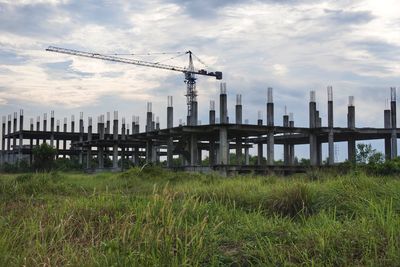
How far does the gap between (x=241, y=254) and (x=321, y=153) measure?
4148cm

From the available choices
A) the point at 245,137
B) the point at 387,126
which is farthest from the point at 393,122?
the point at 245,137

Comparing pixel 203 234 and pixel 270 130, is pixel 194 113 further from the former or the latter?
pixel 203 234

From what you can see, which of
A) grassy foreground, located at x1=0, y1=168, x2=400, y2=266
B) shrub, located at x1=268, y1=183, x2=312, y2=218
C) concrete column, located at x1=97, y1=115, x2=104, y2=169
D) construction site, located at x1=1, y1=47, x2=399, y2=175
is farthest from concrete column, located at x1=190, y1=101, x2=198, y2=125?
grassy foreground, located at x1=0, y1=168, x2=400, y2=266

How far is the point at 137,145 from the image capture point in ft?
189

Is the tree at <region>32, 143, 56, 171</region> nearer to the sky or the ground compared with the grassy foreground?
nearer to the sky

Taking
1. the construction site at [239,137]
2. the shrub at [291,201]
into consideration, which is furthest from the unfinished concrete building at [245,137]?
the shrub at [291,201]

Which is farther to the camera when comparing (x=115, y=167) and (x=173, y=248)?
(x=115, y=167)

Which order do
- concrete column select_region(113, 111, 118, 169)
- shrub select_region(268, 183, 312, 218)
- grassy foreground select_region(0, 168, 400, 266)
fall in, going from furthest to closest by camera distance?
concrete column select_region(113, 111, 118, 169), shrub select_region(268, 183, 312, 218), grassy foreground select_region(0, 168, 400, 266)

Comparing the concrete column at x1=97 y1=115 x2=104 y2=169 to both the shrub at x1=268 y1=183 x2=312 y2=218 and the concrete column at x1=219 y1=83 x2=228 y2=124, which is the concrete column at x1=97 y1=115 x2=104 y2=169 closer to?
the concrete column at x1=219 y1=83 x2=228 y2=124

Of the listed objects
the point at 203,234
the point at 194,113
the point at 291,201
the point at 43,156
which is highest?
the point at 194,113

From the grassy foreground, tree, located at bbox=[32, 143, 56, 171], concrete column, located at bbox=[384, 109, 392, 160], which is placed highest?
concrete column, located at bbox=[384, 109, 392, 160]

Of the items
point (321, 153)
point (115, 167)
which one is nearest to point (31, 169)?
point (115, 167)

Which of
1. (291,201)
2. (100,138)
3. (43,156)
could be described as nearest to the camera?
(291,201)

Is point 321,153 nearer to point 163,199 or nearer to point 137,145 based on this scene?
point 137,145
